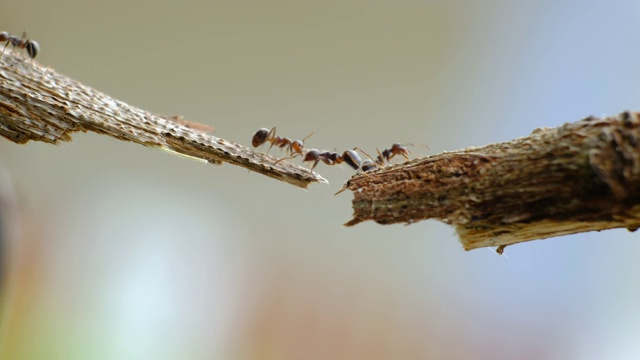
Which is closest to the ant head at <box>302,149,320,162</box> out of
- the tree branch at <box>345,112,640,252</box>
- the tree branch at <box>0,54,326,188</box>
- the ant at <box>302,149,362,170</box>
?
the ant at <box>302,149,362,170</box>

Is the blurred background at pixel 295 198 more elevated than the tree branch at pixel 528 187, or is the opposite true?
the blurred background at pixel 295 198

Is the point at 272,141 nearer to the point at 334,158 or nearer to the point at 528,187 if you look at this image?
the point at 334,158

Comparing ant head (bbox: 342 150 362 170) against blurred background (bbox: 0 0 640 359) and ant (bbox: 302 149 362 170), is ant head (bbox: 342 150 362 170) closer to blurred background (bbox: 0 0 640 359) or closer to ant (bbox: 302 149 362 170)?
ant (bbox: 302 149 362 170)

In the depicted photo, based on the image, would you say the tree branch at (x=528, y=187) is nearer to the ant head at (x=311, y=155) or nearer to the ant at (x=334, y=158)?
the ant at (x=334, y=158)

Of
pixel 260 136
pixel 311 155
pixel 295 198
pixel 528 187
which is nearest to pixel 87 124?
pixel 528 187

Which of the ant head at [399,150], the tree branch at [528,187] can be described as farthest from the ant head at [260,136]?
the tree branch at [528,187]

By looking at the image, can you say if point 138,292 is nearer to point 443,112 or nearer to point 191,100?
point 191,100
